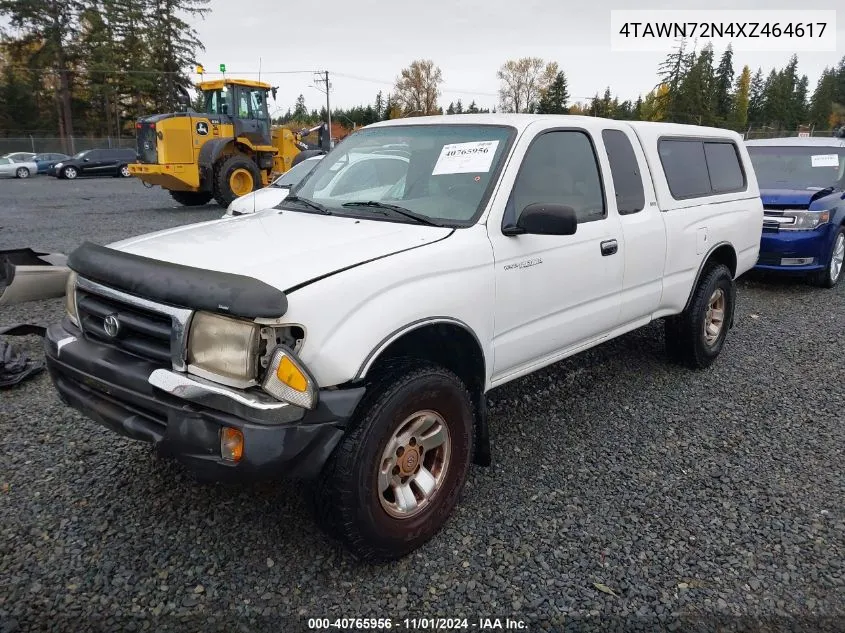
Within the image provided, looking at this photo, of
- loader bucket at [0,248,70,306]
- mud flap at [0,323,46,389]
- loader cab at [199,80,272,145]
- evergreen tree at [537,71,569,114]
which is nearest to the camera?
mud flap at [0,323,46,389]

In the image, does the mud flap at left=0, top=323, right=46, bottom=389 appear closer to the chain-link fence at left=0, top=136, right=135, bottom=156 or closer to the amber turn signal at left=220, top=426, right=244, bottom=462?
the amber turn signal at left=220, top=426, right=244, bottom=462

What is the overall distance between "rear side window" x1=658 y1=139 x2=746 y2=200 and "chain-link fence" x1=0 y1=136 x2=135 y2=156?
39.6 meters

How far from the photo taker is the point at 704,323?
481 centimetres

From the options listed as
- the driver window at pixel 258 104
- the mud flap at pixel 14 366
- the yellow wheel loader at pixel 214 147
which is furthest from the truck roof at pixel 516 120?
the driver window at pixel 258 104

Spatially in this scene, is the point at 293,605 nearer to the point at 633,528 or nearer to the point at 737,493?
the point at 633,528

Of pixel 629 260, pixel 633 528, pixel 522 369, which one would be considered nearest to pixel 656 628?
pixel 633 528

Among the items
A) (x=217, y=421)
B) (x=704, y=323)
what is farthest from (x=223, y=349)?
(x=704, y=323)

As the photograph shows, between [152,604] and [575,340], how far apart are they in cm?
249

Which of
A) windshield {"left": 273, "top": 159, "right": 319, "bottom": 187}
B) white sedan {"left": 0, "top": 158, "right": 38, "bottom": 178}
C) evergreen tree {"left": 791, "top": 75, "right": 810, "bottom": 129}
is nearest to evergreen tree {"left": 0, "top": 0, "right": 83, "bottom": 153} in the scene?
white sedan {"left": 0, "top": 158, "right": 38, "bottom": 178}

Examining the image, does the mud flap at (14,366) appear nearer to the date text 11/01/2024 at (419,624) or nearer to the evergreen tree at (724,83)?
the date text 11/01/2024 at (419,624)

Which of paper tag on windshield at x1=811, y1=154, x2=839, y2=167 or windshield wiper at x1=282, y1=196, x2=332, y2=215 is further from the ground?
paper tag on windshield at x1=811, y1=154, x2=839, y2=167

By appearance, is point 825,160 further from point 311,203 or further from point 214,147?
point 214,147

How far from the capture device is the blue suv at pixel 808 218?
24.4 ft

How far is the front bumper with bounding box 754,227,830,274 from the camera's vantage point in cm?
744
